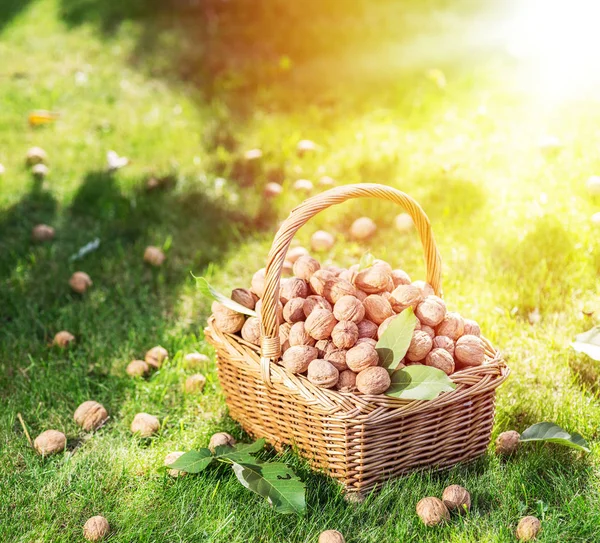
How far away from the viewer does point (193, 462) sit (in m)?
2.05

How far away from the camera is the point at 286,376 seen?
1.99 metres

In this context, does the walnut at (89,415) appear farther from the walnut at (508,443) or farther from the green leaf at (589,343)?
the green leaf at (589,343)

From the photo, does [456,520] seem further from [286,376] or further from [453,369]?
[286,376]

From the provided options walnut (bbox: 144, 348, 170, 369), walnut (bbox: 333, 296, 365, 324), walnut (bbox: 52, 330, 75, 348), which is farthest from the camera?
walnut (bbox: 52, 330, 75, 348)

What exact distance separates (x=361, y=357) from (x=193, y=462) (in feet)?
1.94

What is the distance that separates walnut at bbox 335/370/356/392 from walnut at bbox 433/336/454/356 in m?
0.29

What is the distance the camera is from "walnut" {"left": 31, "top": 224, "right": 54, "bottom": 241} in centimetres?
358

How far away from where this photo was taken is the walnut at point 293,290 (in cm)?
221

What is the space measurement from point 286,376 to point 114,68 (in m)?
4.40

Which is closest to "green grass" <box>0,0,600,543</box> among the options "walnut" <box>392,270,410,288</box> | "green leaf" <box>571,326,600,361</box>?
"green leaf" <box>571,326,600,361</box>

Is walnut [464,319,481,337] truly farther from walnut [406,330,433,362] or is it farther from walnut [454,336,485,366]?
walnut [406,330,433,362]

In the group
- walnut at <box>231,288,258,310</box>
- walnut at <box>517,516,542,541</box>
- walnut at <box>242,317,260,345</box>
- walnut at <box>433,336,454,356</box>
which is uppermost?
walnut at <box>433,336,454,356</box>

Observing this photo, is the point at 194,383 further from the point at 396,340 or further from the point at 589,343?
the point at 589,343

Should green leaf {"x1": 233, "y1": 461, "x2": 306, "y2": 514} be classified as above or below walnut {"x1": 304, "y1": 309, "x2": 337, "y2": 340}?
below
